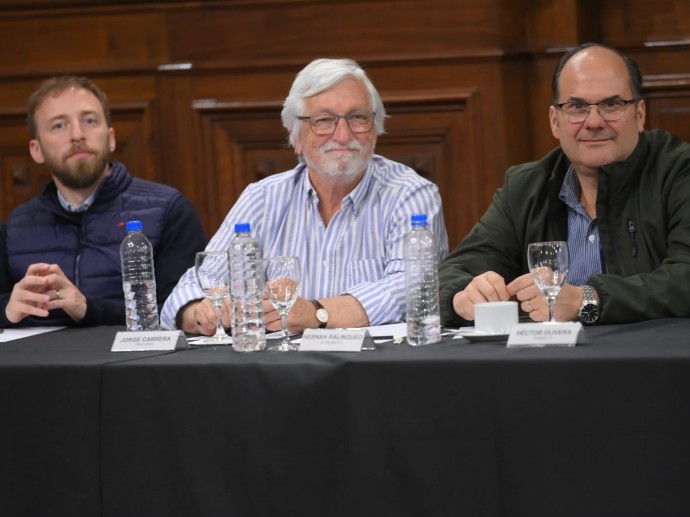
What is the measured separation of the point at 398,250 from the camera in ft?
10.1

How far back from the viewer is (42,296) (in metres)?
2.99

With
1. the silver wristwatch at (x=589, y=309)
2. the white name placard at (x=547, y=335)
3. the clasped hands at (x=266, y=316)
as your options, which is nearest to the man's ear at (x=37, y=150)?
the clasped hands at (x=266, y=316)

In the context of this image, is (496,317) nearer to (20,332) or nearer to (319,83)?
(319,83)

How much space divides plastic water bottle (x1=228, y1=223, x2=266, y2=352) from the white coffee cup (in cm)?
46

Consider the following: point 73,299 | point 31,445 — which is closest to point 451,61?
point 73,299

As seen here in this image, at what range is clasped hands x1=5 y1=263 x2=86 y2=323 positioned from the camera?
118 inches

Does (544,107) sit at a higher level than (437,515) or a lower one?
higher

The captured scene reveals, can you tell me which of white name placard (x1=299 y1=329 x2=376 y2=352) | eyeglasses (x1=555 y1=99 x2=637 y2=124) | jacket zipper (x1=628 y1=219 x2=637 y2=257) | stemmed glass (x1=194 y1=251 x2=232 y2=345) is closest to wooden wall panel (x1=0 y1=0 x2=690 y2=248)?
eyeglasses (x1=555 y1=99 x2=637 y2=124)

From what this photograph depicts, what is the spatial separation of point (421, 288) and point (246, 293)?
0.39m

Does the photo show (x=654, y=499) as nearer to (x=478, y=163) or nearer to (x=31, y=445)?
(x=31, y=445)

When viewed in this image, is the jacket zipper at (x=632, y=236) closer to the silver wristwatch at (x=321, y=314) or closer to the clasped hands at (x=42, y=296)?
the silver wristwatch at (x=321, y=314)

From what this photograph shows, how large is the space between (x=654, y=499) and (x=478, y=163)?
2730mm

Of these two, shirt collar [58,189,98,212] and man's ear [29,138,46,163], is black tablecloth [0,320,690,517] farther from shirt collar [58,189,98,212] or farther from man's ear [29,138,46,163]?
man's ear [29,138,46,163]

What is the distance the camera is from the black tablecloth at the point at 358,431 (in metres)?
1.82
